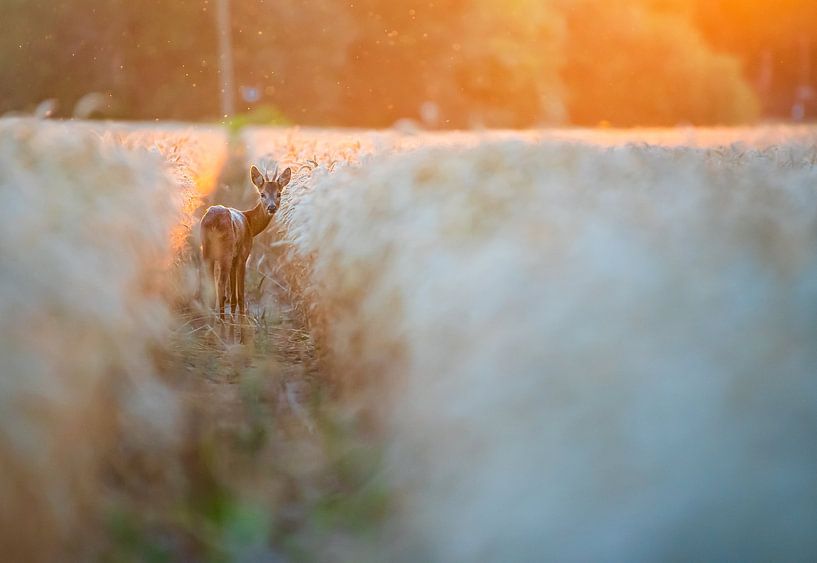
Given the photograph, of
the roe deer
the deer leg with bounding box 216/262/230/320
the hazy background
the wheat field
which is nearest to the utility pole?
the hazy background

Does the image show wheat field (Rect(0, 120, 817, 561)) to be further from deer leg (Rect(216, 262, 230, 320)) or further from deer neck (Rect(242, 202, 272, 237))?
deer neck (Rect(242, 202, 272, 237))

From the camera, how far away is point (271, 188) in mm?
4992

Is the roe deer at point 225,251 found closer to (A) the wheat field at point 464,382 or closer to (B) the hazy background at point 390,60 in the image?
(A) the wheat field at point 464,382

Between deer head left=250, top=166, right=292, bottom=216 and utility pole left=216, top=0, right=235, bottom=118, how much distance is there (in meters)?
11.2

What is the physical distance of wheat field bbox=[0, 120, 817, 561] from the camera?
1884 millimetres

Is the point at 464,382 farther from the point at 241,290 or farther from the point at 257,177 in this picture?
the point at 257,177

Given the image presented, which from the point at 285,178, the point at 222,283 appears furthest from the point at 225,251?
the point at 285,178

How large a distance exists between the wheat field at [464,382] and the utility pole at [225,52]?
13.4 metres

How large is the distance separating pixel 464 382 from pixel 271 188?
10.1 ft

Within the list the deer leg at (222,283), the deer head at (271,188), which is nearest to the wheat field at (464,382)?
the deer leg at (222,283)

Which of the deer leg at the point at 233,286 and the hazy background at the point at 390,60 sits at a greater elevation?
the hazy background at the point at 390,60

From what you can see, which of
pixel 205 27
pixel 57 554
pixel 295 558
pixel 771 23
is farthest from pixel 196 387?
pixel 205 27

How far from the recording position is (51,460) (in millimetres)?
1880

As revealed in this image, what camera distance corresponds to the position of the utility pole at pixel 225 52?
52.5ft
